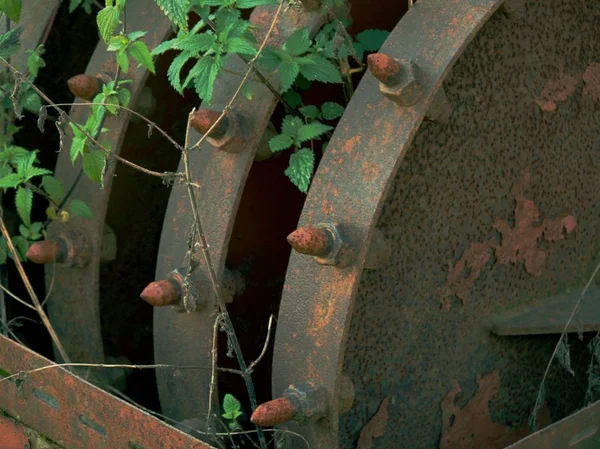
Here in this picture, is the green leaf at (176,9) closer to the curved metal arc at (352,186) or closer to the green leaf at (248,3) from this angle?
the green leaf at (248,3)

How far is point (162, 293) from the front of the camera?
2.42m

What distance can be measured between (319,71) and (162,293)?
2.10 ft

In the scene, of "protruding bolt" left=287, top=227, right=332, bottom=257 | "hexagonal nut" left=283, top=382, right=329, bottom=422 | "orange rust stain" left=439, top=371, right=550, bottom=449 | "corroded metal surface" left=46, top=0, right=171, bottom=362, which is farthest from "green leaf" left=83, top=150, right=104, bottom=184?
"orange rust stain" left=439, top=371, right=550, bottom=449

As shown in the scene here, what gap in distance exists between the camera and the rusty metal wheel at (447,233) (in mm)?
2256

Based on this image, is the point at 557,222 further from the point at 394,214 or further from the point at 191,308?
the point at 191,308

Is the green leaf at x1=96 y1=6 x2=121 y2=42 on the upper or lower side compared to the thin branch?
upper

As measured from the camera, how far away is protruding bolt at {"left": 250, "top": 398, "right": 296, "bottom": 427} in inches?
86.6

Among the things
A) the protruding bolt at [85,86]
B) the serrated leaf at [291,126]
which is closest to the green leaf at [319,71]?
the serrated leaf at [291,126]

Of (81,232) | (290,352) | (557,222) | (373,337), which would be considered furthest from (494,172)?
(81,232)

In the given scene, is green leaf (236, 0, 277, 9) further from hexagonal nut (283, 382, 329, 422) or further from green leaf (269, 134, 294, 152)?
hexagonal nut (283, 382, 329, 422)

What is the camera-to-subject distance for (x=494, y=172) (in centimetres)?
259

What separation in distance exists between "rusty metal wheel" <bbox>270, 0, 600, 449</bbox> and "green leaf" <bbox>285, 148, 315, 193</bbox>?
0.09m

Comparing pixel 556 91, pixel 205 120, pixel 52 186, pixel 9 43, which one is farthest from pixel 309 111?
pixel 9 43

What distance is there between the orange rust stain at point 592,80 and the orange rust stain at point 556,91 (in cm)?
4
